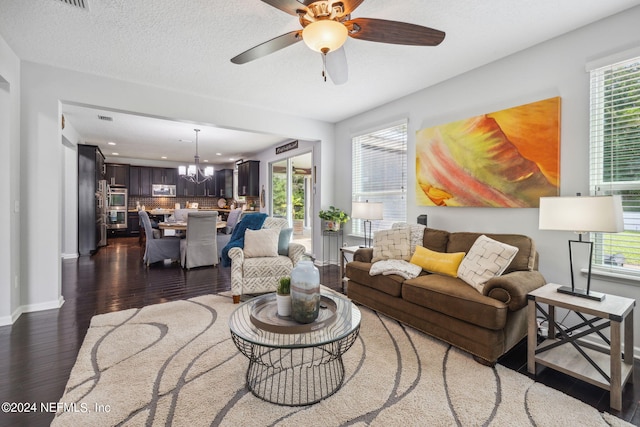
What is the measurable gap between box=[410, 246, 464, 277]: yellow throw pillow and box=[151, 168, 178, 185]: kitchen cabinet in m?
9.55

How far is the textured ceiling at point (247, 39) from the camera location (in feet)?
7.43

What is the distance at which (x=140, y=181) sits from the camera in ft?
32.0

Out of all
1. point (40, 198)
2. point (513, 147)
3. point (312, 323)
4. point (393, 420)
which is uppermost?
point (513, 147)

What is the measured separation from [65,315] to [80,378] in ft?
5.03

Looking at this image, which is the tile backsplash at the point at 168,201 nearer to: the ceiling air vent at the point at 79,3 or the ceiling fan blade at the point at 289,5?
the ceiling air vent at the point at 79,3

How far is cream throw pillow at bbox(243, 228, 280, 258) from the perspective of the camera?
3.76m

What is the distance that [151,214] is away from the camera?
9617mm

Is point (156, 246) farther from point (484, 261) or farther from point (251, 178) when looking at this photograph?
point (484, 261)

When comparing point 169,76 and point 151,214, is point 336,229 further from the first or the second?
point 151,214

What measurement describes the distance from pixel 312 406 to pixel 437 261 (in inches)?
73.3

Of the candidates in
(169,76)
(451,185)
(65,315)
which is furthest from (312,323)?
(169,76)

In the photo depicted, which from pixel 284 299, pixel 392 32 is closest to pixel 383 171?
pixel 392 32

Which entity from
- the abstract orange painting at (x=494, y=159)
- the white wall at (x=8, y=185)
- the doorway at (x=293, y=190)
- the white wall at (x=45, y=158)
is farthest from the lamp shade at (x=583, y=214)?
the doorway at (x=293, y=190)

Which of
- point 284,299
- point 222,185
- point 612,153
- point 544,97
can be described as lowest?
point 284,299
